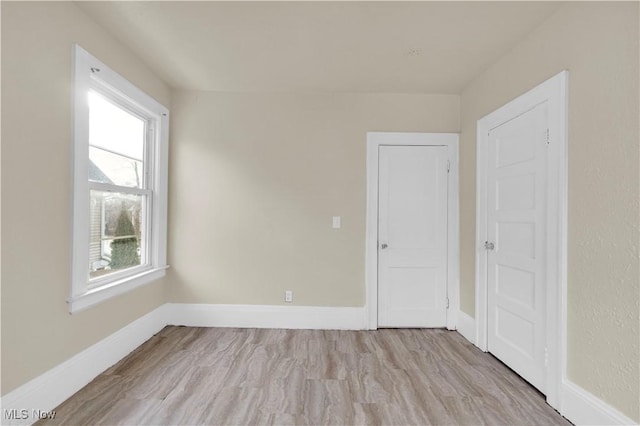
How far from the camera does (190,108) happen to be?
3318 mm

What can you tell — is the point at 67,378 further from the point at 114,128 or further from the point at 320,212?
the point at 320,212

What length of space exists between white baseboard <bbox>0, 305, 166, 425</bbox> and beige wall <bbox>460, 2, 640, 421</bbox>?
3041 mm

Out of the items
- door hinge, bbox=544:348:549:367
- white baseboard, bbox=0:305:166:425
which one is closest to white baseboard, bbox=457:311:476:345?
door hinge, bbox=544:348:549:367

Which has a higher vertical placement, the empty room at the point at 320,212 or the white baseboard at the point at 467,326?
the empty room at the point at 320,212

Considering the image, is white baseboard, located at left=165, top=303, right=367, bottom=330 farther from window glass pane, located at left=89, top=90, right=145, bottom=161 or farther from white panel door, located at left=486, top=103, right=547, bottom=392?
window glass pane, located at left=89, top=90, right=145, bottom=161

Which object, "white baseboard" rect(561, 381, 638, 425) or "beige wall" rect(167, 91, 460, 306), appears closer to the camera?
"white baseboard" rect(561, 381, 638, 425)

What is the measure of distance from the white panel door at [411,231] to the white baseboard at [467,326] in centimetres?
16

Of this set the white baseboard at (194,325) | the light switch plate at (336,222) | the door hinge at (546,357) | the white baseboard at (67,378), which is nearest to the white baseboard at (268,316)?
the white baseboard at (194,325)

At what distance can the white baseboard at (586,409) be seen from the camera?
1.60 meters

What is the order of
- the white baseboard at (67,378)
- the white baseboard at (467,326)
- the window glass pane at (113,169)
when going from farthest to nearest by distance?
the white baseboard at (467,326), the window glass pane at (113,169), the white baseboard at (67,378)

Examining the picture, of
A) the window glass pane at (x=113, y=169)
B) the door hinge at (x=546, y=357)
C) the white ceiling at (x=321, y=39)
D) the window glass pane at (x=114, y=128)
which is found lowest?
the door hinge at (x=546, y=357)

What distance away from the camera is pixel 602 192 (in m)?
1.68

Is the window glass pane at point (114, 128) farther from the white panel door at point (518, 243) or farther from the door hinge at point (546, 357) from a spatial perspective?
the door hinge at point (546, 357)

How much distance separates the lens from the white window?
6.81 ft
